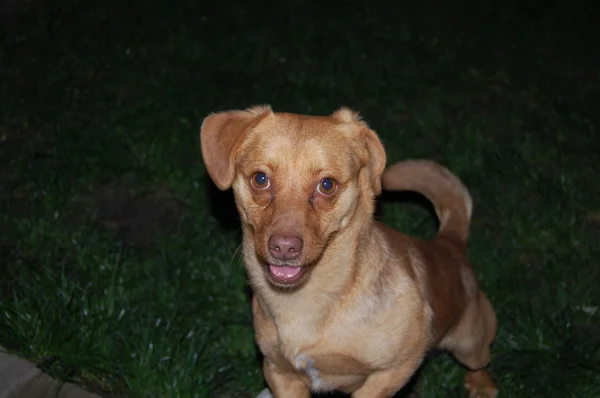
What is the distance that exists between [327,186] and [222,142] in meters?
0.50

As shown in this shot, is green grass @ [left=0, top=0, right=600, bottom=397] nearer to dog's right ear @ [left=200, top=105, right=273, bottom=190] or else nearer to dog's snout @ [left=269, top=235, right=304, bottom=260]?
dog's right ear @ [left=200, top=105, right=273, bottom=190]

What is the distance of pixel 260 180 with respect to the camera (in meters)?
3.27

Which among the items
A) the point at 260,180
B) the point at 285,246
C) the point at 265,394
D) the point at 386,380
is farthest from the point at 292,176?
the point at 265,394

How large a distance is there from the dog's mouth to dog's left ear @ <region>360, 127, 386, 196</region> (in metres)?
0.50

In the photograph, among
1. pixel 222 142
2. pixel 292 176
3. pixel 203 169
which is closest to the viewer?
pixel 292 176

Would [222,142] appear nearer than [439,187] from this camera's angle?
Yes

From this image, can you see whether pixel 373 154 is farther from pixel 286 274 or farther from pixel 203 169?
pixel 203 169

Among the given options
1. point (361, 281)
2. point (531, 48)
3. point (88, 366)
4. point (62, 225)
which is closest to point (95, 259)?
point (62, 225)

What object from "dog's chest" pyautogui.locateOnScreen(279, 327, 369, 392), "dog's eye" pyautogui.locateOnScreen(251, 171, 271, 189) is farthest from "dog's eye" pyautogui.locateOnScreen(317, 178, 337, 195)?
"dog's chest" pyautogui.locateOnScreen(279, 327, 369, 392)

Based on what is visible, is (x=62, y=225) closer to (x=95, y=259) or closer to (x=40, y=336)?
(x=95, y=259)

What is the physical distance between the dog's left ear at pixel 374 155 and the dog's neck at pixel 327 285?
7.3 inches

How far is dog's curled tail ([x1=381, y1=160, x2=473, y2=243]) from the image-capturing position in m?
4.34

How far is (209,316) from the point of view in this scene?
481cm

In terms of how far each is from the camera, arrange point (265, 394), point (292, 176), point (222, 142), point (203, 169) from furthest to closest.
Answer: point (203, 169) < point (265, 394) < point (222, 142) < point (292, 176)
